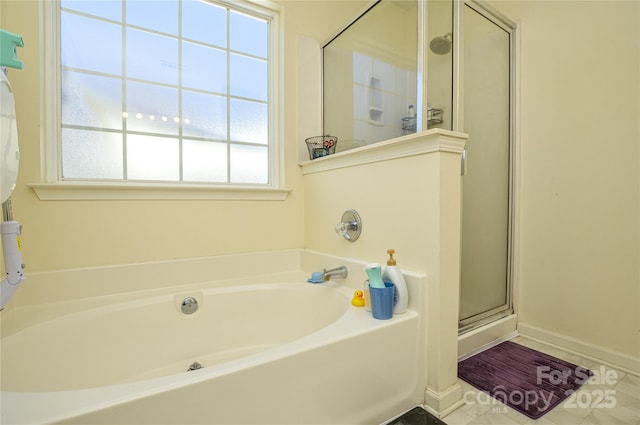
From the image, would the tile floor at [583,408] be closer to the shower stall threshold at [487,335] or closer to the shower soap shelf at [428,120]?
the shower stall threshold at [487,335]

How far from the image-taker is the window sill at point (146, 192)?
55.1 inches

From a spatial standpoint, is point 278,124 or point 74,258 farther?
point 278,124

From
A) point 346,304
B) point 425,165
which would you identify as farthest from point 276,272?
point 425,165

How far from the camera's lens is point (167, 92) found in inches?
68.2

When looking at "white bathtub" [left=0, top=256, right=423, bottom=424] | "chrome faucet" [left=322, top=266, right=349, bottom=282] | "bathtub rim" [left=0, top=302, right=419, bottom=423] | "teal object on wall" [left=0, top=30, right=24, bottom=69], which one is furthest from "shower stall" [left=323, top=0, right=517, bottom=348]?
"teal object on wall" [left=0, top=30, right=24, bottom=69]

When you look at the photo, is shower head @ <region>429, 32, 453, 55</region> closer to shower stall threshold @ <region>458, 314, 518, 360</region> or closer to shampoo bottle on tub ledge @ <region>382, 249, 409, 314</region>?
shampoo bottle on tub ledge @ <region>382, 249, 409, 314</region>

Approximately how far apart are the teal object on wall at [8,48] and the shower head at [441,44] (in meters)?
1.60

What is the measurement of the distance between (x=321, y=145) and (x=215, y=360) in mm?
1468

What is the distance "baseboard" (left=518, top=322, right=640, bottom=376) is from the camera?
1.50 meters

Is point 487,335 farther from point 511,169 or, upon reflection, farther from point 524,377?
point 511,169

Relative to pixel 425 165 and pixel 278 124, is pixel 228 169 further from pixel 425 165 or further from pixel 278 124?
pixel 425 165

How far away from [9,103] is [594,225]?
264cm

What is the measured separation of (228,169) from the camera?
6.34 feet

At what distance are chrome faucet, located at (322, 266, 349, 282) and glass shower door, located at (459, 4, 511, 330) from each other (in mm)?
671
